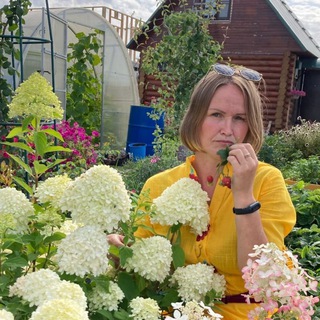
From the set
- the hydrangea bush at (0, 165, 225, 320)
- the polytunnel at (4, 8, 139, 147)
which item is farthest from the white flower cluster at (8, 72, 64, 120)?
the polytunnel at (4, 8, 139, 147)

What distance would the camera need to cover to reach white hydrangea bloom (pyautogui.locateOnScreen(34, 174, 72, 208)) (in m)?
1.22

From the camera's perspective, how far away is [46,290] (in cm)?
96

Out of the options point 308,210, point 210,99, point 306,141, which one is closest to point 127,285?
point 210,99

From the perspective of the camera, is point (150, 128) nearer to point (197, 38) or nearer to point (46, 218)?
point (197, 38)

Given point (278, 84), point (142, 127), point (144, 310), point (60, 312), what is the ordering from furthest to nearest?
point (278, 84) → point (142, 127) → point (144, 310) → point (60, 312)

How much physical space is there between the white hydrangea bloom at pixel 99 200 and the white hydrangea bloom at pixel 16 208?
14 cm

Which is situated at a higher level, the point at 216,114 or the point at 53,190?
the point at 216,114

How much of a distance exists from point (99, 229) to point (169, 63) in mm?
5403

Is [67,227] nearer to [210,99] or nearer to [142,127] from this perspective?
[210,99]

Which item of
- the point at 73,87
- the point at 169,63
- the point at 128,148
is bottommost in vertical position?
the point at 128,148

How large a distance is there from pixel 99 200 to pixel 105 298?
0.73 feet

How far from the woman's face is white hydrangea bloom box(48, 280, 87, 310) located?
84 centimetres

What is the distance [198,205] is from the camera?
1.30 m

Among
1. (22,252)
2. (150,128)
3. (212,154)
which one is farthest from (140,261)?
(150,128)
